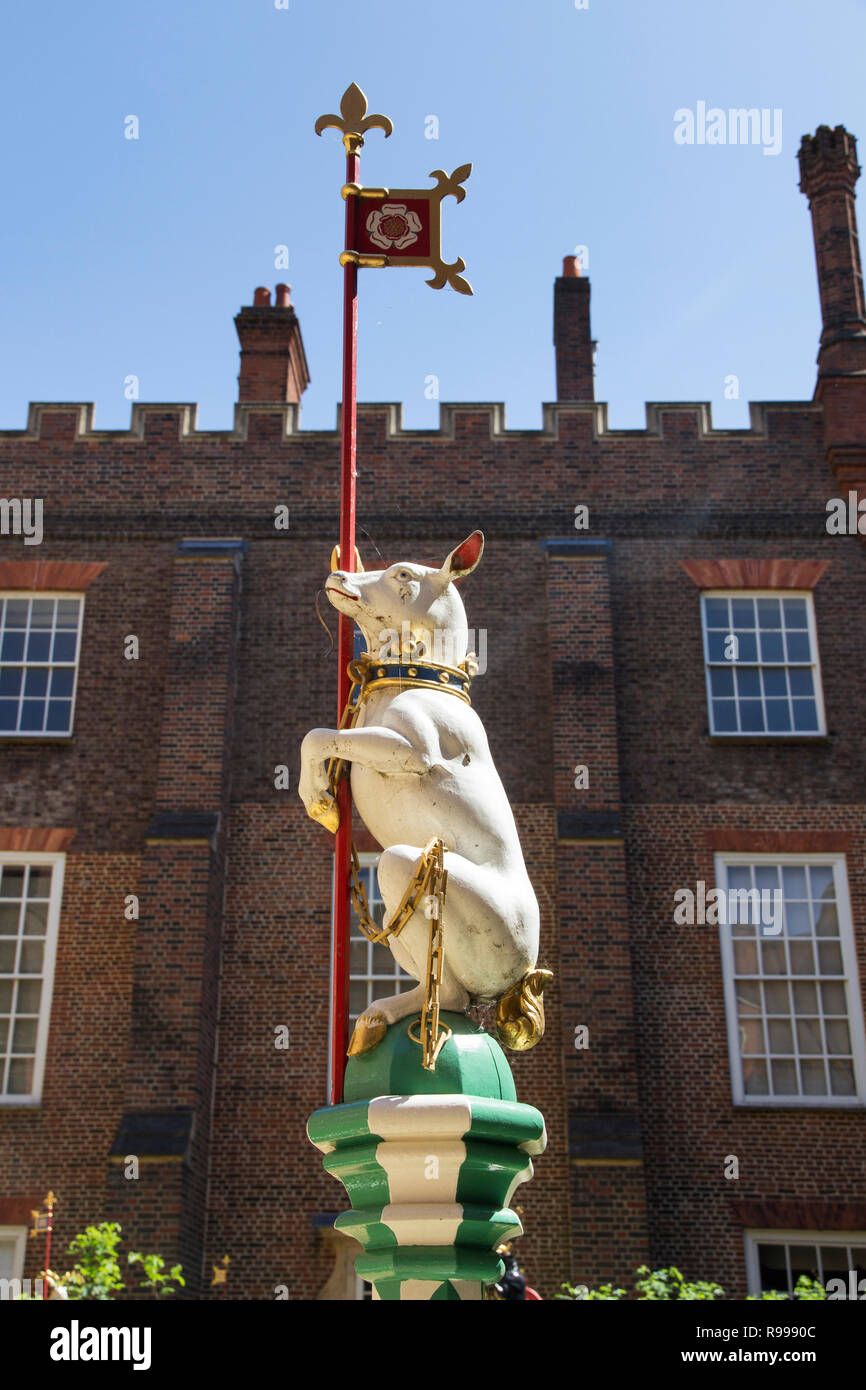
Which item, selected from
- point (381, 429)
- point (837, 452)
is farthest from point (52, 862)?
point (837, 452)

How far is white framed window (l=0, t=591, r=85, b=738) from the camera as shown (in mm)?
17453

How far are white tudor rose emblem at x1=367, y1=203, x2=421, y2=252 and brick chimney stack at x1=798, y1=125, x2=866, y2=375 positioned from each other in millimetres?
12739

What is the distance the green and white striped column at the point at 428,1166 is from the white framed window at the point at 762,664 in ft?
40.8

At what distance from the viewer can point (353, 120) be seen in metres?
6.85

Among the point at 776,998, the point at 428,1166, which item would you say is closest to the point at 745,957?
the point at 776,998

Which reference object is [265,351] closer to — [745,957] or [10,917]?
[10,917]

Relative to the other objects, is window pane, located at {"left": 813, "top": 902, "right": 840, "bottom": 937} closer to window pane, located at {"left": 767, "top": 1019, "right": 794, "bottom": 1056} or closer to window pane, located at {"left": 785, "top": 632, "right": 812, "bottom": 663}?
window pane, located at {"left": 767, "top": 1019, "right": 794, "bottom": 1056}

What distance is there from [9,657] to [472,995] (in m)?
13.2

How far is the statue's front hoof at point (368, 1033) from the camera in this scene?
17.4 ft

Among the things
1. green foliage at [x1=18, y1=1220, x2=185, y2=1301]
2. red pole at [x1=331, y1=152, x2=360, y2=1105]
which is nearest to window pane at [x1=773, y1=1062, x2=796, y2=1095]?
green foliage at [x1=18, y1=1220, x2=185, y2=1301]

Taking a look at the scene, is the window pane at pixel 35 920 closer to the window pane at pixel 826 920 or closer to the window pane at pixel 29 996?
the window pane at pixel 29 996

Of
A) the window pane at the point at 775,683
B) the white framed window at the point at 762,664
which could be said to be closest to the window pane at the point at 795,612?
the white framed window at the point at 762,664

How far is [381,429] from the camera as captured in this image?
1859 cm

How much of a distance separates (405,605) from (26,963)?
11.6 m
